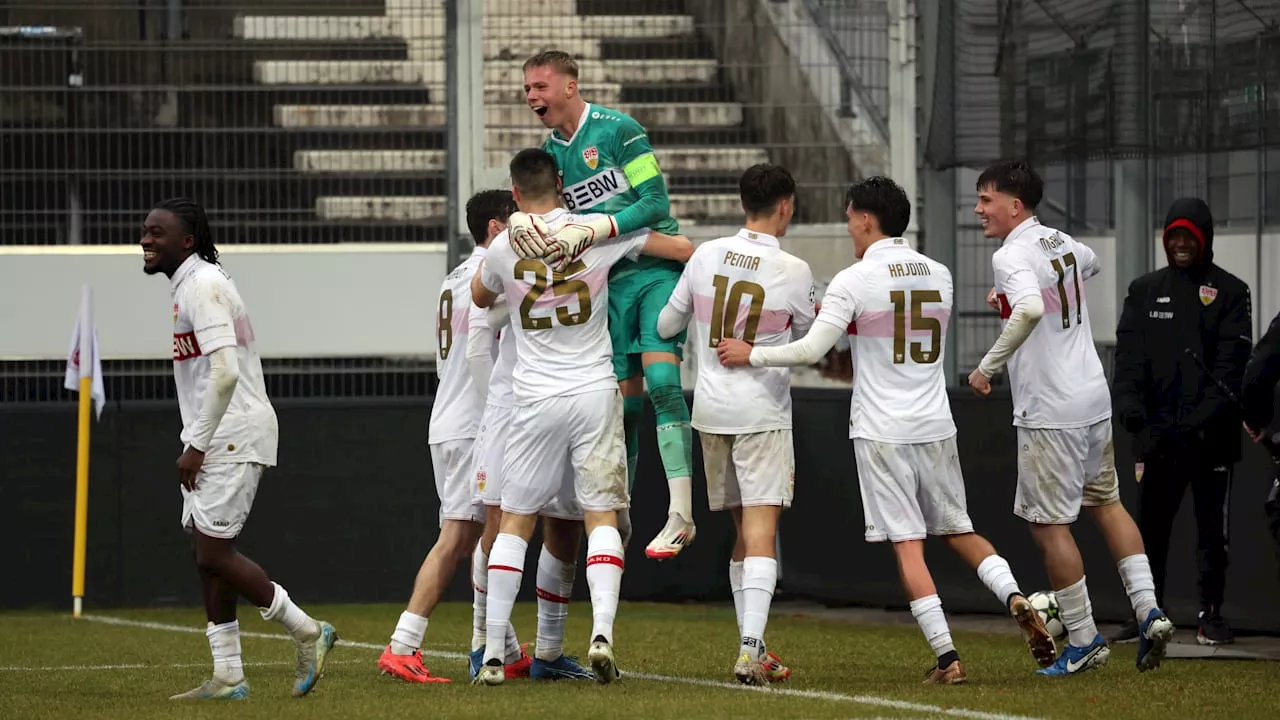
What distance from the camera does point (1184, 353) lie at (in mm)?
9086

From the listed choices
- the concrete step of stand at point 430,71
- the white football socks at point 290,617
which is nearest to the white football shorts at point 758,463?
the white football socks at point 290,617

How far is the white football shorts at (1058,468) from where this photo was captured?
8.04 meters

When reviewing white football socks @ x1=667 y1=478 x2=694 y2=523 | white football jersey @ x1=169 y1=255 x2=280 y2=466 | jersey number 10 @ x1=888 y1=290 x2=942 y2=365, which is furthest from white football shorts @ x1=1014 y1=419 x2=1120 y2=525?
white football jersey @ x1=169 y1=255 x2=280 y2=466

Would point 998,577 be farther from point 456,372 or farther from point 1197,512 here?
point 456,372

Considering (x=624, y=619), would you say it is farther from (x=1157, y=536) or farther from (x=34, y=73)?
(x=34, y=73)

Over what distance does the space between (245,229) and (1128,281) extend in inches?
226

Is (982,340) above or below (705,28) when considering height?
below

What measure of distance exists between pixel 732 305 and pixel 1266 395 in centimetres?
202

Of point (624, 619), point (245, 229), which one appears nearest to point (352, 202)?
point (245, 229)

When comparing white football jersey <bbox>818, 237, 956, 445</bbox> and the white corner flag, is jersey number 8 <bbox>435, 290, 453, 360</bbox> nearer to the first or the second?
white football jersey <bbox>818, 237, 956, 445</bbox>

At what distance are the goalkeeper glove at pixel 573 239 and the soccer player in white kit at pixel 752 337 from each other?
0.42 meters

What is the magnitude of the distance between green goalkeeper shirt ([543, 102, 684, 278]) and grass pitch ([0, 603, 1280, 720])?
1.87 metres

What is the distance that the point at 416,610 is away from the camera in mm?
8234

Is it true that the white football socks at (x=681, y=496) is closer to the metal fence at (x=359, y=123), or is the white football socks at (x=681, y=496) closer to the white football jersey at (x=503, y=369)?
the white football jersey at (x=503, y=369)
